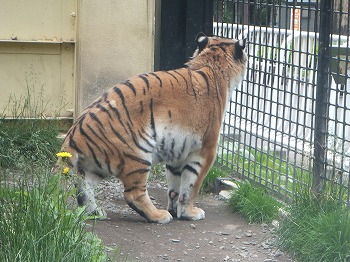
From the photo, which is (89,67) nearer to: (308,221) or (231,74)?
(231,74)

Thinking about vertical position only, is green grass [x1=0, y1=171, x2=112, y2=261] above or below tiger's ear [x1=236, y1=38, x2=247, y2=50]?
below

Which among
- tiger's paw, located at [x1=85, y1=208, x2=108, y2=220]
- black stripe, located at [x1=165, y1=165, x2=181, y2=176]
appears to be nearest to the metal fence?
black stripe, located at [x1=165, y1=165, x2=181, y2=176]

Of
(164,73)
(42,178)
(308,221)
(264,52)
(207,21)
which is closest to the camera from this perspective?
(42,178)

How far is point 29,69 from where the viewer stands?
8.41 m

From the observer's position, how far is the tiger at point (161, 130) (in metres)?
6.23

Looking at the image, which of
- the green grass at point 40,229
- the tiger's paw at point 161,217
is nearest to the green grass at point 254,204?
the tiger's paw at point 161,217

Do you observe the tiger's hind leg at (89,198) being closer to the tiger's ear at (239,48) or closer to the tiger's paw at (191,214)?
the tiger's paw at (191,214)

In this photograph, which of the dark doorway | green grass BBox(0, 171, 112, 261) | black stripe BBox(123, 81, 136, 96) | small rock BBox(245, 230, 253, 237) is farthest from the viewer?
the dark doorway

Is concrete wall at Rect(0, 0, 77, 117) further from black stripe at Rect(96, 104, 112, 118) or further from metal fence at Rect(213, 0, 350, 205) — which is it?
black stripe at Rect(96, 104, 112, 118)

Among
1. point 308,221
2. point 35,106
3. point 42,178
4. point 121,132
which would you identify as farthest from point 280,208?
point 35,106

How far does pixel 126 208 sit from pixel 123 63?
1841 millimetres

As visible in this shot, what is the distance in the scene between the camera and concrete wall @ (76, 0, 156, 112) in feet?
26.6

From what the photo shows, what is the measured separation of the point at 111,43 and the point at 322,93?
269 cm

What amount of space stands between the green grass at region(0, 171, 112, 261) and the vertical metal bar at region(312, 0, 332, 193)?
220 centimetres
